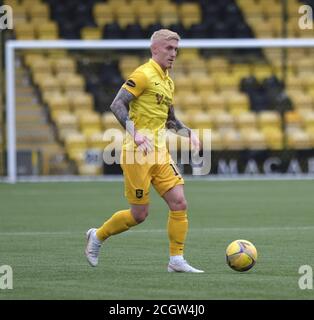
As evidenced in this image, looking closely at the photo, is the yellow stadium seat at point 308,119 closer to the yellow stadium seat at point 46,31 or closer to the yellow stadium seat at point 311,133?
the yellow stadium seat at point 311,133

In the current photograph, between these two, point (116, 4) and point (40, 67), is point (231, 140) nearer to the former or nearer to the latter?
point (40, 67)

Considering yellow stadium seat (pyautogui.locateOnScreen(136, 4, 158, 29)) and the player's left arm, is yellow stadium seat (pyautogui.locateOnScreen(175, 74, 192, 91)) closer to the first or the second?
yellow stadium seat (pyautogui.locateOnScreen(136, 4, 158, 29))

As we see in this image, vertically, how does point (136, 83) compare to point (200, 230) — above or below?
above

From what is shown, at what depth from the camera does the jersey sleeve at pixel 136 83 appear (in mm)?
9398

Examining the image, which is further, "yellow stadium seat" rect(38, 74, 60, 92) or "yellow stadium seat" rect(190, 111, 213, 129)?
"yellow stadium seat" rect(190, 111, 213, 129)

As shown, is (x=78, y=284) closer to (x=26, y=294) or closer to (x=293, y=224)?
(x=26, y=294)

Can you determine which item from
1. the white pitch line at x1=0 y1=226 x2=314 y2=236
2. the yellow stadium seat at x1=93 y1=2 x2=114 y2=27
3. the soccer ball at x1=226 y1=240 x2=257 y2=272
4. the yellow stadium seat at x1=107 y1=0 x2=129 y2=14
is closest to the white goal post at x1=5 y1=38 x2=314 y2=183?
the yellow stadium seat at x1=93 y1=2 x2=114 y2=27

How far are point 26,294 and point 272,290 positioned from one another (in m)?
1.80

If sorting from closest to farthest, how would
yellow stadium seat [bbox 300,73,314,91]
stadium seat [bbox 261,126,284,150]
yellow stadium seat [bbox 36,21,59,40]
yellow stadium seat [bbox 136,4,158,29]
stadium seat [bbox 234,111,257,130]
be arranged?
stadium seat [bbox 261,126,284,150], stadium seat [bbox 234,111,257,130], yellow stadium seat [bbox 300,73,314,91], yellow stadium seat [bbox 36,21,59,40], yellow stadium seat [bbox 136,4,158,29]

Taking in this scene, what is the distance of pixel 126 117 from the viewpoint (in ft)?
30.4

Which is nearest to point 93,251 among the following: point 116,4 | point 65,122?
point 65,122

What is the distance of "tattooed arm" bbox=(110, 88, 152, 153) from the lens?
910 cm

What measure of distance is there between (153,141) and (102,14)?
20.7 m

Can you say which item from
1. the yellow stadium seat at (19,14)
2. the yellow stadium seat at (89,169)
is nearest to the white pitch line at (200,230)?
the yellow stadium seat at (89,169)
